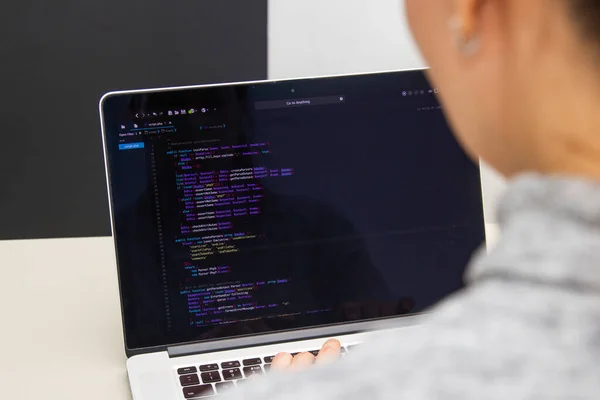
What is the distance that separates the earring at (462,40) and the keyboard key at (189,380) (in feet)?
1.68

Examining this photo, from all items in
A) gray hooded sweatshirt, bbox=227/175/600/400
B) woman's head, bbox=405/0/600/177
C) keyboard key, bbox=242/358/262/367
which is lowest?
keyboard key, bbox=242/358/262/367

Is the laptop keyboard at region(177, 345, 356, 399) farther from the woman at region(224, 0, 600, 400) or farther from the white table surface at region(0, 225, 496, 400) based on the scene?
the woman at region(224, 0, 600, 400)

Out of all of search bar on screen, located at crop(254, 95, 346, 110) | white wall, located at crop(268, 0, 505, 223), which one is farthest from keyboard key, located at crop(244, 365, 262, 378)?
white wall, located at crop(268, 0, 505, 223)

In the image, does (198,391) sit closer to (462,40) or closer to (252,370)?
(252,370)

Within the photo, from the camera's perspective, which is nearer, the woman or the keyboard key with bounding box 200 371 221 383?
the woman

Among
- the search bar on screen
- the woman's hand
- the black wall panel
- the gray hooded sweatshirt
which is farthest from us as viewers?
the black wall panel

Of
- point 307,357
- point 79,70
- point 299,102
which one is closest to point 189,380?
point 307,357

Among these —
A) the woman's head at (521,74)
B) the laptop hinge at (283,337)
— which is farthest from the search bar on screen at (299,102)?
the woman's head at (521,74)

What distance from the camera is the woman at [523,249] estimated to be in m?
0.24

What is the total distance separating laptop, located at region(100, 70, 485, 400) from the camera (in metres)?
0.75

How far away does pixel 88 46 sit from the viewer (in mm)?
1000

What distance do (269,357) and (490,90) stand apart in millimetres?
519

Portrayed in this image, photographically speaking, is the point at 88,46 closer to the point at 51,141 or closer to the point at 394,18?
the point at 51,141

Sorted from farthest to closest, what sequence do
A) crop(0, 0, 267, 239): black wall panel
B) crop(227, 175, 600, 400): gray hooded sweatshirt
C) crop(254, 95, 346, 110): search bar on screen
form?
crop(0, 0, 267, 239): black wall panel < crop(254, 95, 346, 110): search bar on screen < crop(227, 175, 600, 400): gray hooded sweatshirt
